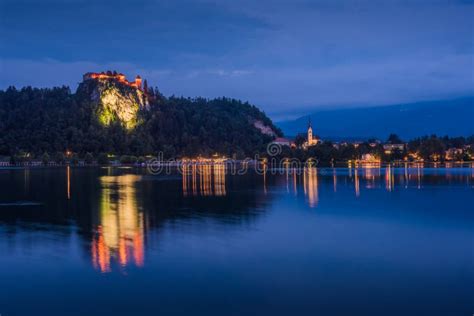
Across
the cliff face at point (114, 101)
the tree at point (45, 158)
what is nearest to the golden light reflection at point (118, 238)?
the tree at point (45, 158)

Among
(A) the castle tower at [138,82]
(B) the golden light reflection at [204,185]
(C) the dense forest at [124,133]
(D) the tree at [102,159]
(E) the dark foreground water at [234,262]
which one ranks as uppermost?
(A) the castle tower at [138,82]

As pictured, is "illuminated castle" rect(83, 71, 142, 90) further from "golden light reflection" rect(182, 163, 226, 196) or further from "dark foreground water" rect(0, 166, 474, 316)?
"dark foreground water" rect(0, 166, 474, 316)

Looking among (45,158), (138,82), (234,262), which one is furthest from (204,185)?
(138,82)

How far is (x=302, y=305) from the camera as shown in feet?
33.3

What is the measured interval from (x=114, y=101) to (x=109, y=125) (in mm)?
9574

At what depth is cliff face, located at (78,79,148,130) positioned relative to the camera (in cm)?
16288

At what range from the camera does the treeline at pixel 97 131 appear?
495 ft

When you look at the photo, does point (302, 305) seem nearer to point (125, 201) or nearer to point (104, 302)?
point (104, 302)

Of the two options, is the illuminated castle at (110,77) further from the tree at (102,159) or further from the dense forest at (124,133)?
the tree at (102,159)

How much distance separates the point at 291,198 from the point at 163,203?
9.10 m

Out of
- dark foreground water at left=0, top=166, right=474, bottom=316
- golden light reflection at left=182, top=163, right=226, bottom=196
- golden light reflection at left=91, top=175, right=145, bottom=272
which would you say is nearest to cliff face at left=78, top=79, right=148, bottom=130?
golden light reflection at left=182, top=163, right=226, bottom=196

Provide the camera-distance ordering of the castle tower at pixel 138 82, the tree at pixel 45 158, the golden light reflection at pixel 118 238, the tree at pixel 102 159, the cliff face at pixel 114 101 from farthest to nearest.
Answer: the castle tower at pixel 138 82, the cliff face at pixel 114 101, the tree at pixel 102 159, the tree at pixel 45 158, the golden light reflection at pixel 118 238

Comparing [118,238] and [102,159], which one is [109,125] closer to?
[102,159]

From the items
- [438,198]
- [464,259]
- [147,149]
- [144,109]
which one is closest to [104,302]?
[464,259]
